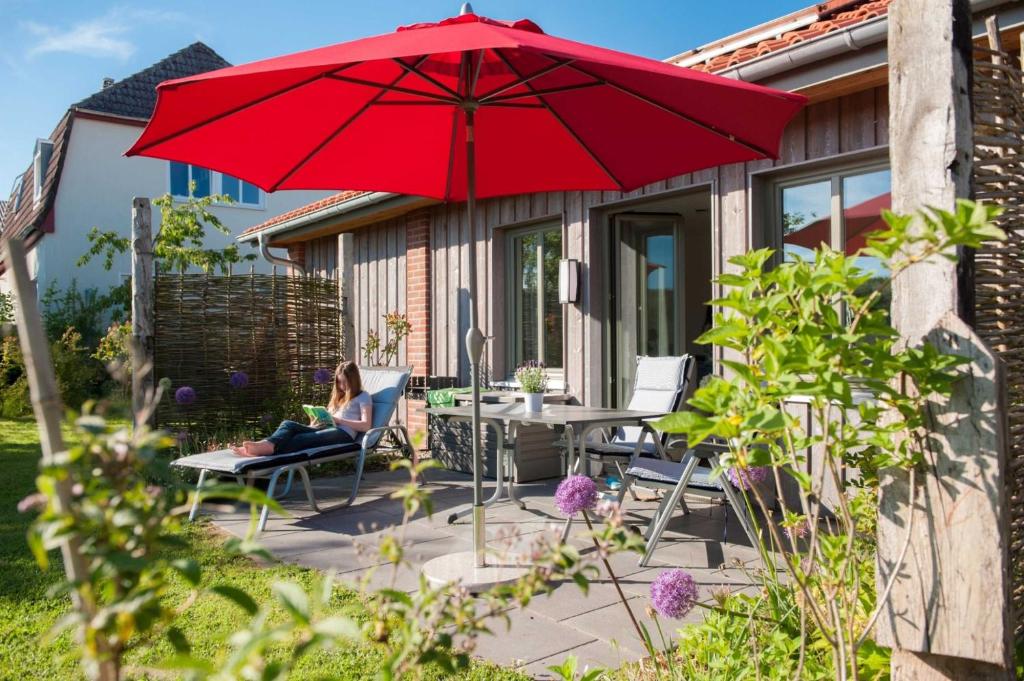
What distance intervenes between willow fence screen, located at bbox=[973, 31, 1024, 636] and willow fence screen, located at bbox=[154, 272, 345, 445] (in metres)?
6.58

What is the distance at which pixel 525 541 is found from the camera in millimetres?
4430

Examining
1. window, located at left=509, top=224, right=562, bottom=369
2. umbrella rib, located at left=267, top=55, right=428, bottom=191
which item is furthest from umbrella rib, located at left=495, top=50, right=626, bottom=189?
window, located at left=509, top=224, right=562, bottom=369

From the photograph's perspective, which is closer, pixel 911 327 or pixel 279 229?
pixel 911 327

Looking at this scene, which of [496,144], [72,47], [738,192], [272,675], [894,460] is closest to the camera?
[272,675]

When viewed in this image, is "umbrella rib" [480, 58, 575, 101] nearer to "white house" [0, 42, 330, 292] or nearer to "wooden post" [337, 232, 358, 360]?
"wooden post" [337, 232, 358, 360]

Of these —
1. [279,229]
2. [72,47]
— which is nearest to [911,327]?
[279,229]

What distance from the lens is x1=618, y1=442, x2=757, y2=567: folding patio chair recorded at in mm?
4062

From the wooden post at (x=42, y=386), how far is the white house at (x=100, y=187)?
50.7 feet

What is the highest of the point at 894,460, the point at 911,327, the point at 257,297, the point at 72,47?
the point at 72,47

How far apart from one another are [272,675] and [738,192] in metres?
5.17

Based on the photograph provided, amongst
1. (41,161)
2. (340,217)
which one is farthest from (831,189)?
(41,161)

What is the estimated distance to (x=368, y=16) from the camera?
43.0 ft

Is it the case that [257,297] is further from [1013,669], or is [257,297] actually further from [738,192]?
[1013,669]

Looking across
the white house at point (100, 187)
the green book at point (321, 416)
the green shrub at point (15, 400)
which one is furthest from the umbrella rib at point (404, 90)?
the white house at point (100, 187)
